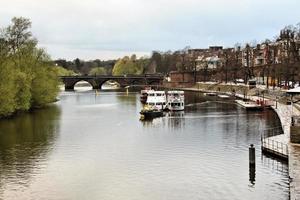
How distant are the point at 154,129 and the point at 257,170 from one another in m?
23.1

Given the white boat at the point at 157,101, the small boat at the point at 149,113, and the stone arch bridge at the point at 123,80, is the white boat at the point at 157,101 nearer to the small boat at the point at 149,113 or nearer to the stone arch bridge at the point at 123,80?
the small boat at the point at 149,113

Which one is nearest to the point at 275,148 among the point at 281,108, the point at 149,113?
the point at 149,113

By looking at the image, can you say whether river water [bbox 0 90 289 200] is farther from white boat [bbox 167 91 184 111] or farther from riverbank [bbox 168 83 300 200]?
white boat [bbox 167 91 184 111]

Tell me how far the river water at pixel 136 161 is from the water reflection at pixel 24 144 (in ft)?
0.22

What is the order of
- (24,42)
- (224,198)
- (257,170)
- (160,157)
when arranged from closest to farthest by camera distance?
1. (224,198)
2. (257,170)
3. (160,157)
4. (24,42)

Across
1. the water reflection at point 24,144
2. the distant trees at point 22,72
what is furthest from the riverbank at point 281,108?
the distant trees at point 22,72

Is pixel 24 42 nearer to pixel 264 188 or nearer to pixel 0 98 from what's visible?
pixel 0 98

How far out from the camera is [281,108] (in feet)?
231

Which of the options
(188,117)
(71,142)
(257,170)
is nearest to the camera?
(257,170)

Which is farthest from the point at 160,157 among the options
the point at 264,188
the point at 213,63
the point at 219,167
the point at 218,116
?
the point at 213,63

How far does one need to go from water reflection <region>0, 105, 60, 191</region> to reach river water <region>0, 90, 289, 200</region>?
0.07 m

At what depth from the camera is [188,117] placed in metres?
67.4

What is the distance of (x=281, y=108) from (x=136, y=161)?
39.1 metres

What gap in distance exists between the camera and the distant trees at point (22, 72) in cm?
5984
